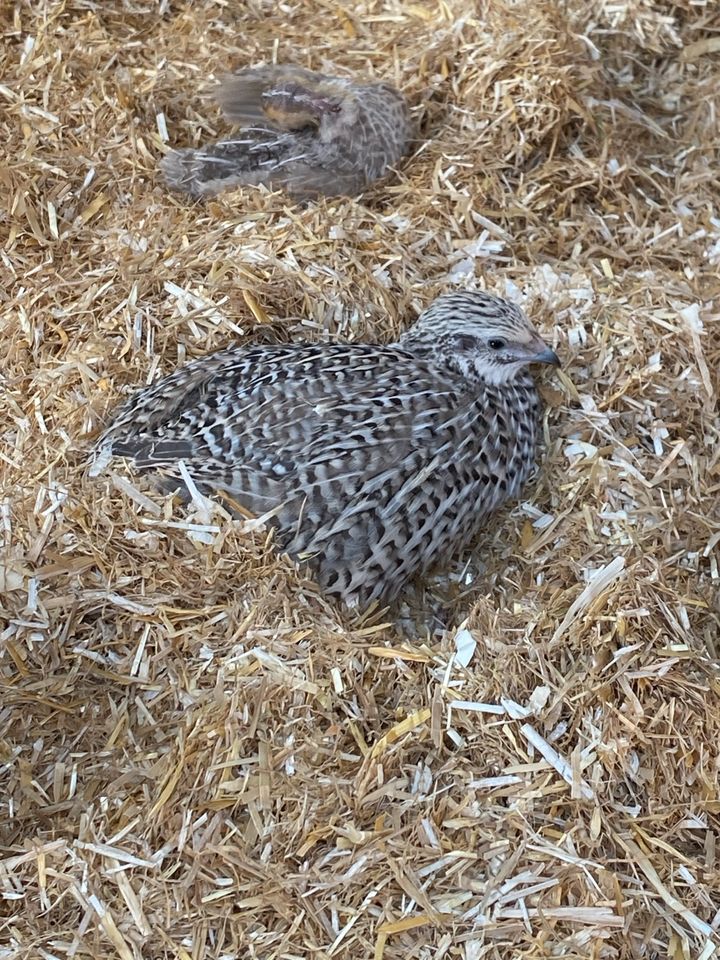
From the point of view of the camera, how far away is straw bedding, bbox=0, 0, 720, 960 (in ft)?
6.61

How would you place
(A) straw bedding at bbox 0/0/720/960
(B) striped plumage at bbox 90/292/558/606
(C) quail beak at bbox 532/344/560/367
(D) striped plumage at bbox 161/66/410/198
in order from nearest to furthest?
(A) straw bedding at bbox 0/0/720/960, (B) striped plumage at bbox 90/292/558/606, (C) quail beak at bbox 532/344/560/367, (D) striped plumage at bbox 161/66/410/198

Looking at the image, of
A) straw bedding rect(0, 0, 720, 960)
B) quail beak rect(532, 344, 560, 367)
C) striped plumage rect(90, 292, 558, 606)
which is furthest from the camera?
quail beak rect(532, 344, 560, 367)

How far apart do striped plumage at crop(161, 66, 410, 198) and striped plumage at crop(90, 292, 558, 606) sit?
705mm

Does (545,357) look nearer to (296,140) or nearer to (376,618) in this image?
(376,618)

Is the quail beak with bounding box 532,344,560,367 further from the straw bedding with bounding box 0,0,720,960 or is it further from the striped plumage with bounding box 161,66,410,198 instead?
the striped plumage with bounding box 161,66,410,198

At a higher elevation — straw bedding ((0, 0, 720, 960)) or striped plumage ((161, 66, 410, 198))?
striped plumage ((161, 66, 410, 198))

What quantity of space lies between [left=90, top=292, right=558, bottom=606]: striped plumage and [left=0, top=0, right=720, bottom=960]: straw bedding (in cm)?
12

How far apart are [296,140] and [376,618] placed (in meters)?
1.69

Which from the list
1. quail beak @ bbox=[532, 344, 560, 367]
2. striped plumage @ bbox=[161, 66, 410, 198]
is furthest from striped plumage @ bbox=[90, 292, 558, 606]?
striped plumage @ bbox=[161, 66, 410, 198]

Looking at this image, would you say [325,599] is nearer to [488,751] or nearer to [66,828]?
[488,751]

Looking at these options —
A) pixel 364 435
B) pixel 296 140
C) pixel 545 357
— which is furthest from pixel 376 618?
pixel 296 140

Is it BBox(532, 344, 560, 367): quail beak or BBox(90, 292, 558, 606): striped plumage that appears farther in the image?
BBox(532, 344, 560, 367): quail beak

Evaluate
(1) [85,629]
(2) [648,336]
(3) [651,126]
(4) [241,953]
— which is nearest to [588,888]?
(4) [241,953]

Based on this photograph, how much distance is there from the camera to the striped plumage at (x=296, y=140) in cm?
323
